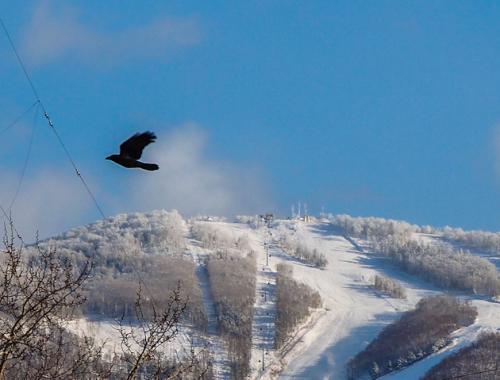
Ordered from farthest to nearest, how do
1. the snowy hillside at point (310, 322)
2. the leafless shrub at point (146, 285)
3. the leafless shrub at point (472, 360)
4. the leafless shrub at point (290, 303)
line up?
the leafless shrub at point (290, 303) < the leafless shrub at point (146, 285) < the snowy hillside at point (310, 322) < the leafless shrub at point (472, 360)

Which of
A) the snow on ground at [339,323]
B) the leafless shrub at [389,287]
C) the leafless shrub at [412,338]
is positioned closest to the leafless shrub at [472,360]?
the leafless shrub at [412,338]

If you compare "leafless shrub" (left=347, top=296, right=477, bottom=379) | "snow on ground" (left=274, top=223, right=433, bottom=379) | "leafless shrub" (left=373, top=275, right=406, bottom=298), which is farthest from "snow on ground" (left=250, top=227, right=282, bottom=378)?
"leafless shrub" (left=373, top=275, right=406, bottom=298)

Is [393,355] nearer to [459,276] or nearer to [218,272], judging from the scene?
[218,272]

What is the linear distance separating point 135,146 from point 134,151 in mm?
70

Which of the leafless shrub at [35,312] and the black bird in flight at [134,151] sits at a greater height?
the black bird in flight at [134,151]

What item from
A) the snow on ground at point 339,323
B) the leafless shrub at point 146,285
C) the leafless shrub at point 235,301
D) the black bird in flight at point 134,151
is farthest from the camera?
the leafless shrub at point 146,285

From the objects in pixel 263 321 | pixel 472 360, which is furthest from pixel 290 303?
pixel 472 360

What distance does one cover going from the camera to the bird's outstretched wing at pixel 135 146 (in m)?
11.9

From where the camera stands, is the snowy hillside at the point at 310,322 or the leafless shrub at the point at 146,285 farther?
the leafless shrub at the point at 146,285

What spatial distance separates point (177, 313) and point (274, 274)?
575 ft

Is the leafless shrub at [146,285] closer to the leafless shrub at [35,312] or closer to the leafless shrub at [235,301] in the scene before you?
the leafless shrub at [235,301]

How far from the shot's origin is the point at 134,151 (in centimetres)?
1191

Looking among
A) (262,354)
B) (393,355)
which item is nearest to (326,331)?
(262,354)

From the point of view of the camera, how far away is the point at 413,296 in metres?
186
